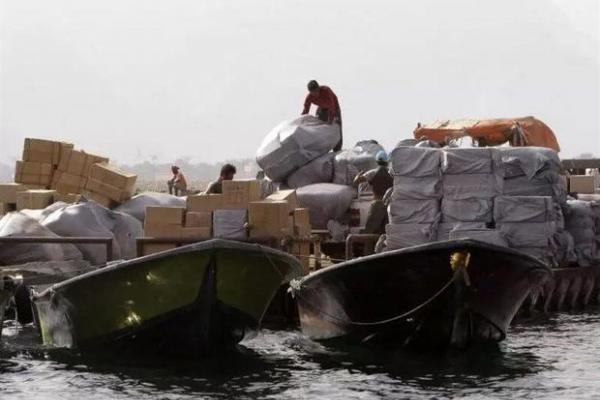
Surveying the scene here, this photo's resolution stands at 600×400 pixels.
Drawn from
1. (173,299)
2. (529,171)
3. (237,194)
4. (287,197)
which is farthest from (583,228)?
(173,299)

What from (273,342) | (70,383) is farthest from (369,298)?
(70,383)

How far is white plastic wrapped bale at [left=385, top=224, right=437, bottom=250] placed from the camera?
63.8ft

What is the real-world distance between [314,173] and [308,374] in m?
9.73

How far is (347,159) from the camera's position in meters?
24.1

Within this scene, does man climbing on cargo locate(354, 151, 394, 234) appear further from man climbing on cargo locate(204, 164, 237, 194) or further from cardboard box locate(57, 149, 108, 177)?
cardboard box locate(57, 149, 108, 177)

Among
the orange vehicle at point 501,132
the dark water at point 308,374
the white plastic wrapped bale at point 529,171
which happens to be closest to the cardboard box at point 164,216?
the dark water at point 308,374

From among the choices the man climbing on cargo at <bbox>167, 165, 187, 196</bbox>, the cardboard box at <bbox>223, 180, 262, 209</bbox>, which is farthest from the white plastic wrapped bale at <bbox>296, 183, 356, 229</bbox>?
the man climbing on cargo at <bbox>167, 165, 187, 196</bbox>

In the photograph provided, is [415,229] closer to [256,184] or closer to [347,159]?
[256,184]

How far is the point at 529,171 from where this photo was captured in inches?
794

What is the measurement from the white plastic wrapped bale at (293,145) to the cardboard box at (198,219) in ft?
19.1

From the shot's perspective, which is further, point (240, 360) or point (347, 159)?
point (347, 159)

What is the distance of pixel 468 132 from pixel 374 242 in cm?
499

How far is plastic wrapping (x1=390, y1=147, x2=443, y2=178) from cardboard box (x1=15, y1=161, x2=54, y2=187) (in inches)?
287

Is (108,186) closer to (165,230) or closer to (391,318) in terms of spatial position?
(165,230)
